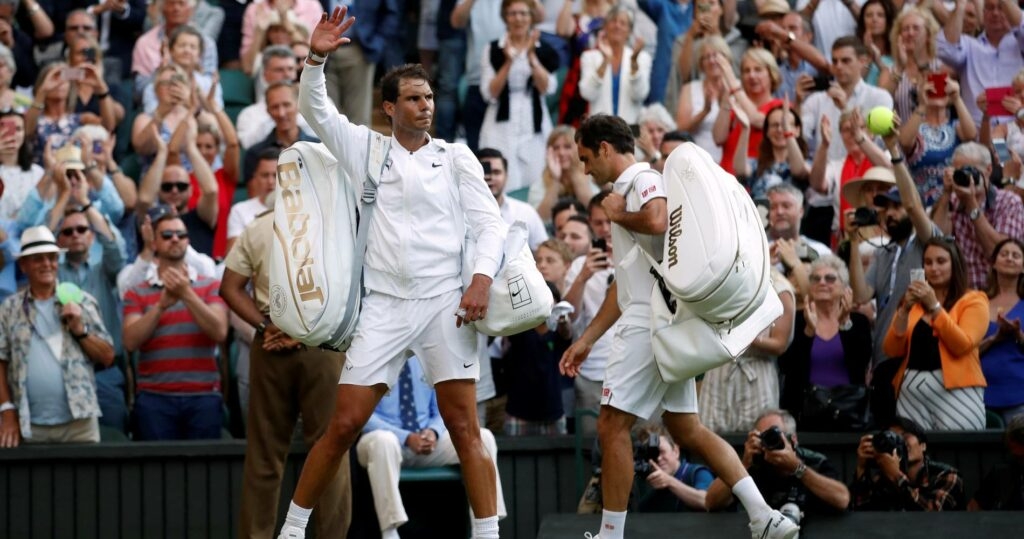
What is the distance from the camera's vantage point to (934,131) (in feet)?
42.7

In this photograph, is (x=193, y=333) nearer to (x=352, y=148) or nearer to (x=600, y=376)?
(x=600, y=376)

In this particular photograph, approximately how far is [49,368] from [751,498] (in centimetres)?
486

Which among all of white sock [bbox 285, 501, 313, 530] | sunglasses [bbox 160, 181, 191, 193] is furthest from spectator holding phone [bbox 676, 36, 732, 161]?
white sock [bbox 285, 501, 313, 530]

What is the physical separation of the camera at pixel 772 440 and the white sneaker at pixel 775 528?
2.96 ft

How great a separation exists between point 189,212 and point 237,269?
12.1 ft

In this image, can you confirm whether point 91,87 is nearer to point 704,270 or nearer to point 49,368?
point 49,368

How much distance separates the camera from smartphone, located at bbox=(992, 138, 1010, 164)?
42.8 ft

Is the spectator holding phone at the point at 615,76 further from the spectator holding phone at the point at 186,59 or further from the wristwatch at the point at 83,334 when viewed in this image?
the wristwatch at the point at 83,334

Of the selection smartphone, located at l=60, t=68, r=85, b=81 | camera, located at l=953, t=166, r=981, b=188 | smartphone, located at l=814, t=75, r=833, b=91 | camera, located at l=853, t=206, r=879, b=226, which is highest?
smartphone, located at l=60, t=68, r=85, b=81

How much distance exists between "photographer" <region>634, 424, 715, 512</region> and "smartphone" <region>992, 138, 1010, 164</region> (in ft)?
15.1

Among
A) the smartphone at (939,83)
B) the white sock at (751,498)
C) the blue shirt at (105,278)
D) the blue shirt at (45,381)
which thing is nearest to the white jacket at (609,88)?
the smartphone at (939,83)

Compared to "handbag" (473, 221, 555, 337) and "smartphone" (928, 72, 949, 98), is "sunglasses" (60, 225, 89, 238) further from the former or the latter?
"smartphone" (928, 72, 949, 98)

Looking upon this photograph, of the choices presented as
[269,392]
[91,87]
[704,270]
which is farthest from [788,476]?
[91,87]

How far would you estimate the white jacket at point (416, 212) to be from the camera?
7621mm
